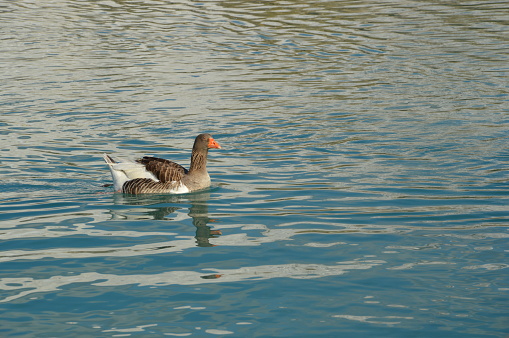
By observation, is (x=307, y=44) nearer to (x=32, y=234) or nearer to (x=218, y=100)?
(x=218, y=100)

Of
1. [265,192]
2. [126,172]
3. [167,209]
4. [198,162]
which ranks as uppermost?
[198,162]

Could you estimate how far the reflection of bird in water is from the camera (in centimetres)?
1250

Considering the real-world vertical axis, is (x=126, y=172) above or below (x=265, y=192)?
above

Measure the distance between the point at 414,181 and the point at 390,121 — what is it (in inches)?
212

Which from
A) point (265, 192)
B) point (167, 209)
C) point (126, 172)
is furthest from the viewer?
point (126, 172)

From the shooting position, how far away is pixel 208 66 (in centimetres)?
2892

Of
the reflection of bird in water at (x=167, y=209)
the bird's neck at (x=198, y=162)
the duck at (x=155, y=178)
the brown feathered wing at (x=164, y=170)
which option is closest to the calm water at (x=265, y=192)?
the reflection of bird in water at (x=167, y=209)

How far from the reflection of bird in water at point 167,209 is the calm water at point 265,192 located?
0.21ft

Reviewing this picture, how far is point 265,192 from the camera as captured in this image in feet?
47.6

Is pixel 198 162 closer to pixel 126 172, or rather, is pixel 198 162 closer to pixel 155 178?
pixel 155 178

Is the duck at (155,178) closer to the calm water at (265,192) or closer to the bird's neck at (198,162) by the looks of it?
the bird's neck at (198,162)

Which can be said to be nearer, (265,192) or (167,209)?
(167,209)

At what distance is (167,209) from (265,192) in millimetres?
1778

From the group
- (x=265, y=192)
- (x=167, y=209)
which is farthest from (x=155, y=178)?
(x=265, y=192)
